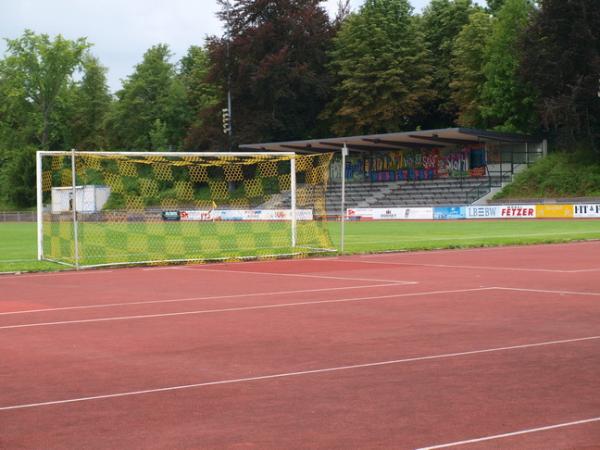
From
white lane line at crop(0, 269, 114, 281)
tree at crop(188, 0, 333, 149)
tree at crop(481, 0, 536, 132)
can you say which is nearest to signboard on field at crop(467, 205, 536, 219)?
tree at crop(481, 0, 536, 132)

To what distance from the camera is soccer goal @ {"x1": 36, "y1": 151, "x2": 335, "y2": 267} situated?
2862 centimetres

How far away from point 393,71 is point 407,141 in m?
10.9

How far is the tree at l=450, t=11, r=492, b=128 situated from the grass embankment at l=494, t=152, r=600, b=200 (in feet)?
40.8

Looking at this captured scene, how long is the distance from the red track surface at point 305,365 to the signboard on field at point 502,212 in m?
40.3

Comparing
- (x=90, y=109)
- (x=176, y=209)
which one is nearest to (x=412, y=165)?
(x=176, y=209)

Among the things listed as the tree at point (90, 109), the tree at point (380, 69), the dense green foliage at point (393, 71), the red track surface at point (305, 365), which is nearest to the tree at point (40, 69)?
the tree at point (90, 109)

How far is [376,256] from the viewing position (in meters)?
28.0

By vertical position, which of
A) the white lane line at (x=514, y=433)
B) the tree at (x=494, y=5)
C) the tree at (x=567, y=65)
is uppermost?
the tree at (x=494, y=5)

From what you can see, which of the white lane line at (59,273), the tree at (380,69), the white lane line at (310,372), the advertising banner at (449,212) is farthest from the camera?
the tree at (380,69)

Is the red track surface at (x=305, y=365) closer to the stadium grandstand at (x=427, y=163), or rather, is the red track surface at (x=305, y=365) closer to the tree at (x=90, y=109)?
the stadium grandstand at (x=427, y=163)

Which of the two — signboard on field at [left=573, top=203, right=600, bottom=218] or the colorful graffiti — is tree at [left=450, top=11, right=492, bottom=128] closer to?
the colorful graffiti

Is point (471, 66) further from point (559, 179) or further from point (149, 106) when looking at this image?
point (149, 106)

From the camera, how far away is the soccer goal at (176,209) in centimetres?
2862

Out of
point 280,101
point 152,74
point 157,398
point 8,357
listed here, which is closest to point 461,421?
point 157,398
